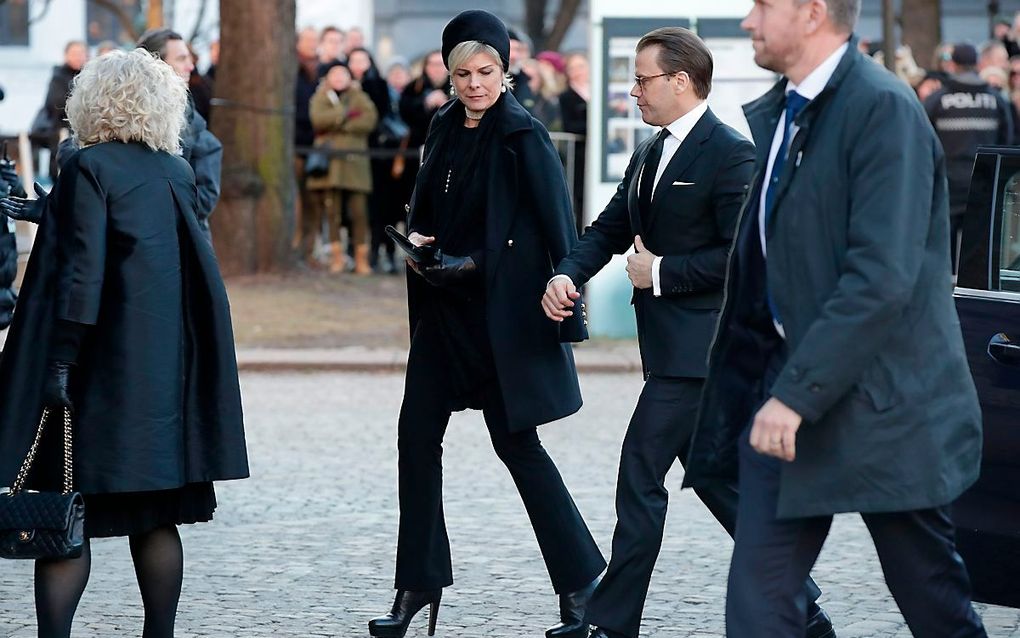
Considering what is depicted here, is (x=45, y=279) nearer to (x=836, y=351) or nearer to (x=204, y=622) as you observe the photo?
(x=204, y=622)

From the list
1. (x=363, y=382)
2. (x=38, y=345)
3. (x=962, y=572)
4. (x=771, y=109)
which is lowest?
(x=363, y=382)

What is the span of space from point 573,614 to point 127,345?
1629mm

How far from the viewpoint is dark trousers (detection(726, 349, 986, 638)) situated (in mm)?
3859

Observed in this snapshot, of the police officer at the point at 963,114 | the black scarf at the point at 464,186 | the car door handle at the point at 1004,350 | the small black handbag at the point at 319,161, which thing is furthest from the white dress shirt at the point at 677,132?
the small black handbag at the point at 319,161

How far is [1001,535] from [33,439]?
254cm

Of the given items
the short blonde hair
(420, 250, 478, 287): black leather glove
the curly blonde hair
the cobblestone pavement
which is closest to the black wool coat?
the cobblestone pavement

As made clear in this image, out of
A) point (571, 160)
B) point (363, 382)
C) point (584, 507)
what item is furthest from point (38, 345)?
point (571, 160)

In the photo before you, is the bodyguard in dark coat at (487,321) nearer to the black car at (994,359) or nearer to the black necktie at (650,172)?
the black necktie at (650,172)

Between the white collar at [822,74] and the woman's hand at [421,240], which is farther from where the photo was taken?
the woman's hand at [421,240]

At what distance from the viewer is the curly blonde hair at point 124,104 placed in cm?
491

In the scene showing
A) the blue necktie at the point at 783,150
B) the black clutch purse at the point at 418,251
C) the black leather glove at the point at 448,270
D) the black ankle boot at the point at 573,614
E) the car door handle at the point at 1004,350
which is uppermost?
the blue necktie at the point at 783,150

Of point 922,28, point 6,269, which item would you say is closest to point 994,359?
point 6,269

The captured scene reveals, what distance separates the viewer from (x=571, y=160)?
15.1 meters

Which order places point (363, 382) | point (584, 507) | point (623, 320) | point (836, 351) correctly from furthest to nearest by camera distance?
point (623, 320), point (363, 382), point (584, 507), point (836, 351)
